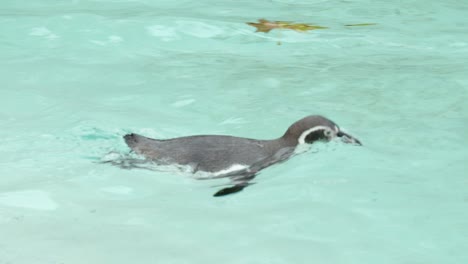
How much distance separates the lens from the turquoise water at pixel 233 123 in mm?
5398

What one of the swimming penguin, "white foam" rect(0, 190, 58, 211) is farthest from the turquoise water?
the swimming penguin

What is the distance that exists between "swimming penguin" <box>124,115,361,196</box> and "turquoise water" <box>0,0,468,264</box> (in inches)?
4.8

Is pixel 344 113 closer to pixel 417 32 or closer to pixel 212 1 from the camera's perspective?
pixel 417 32

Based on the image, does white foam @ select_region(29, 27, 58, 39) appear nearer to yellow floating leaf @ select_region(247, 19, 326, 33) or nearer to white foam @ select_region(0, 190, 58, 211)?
yellow floating leaf @ select_region(247, 19, 326, 33)

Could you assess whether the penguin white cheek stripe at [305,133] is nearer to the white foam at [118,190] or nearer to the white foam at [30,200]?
the white foam at [118,190]

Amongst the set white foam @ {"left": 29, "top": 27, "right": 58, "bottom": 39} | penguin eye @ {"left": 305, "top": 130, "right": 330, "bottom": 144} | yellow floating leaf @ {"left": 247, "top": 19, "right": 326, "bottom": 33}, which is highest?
yellow floating leaf @ {"left": 247, "top": 19, "right": 326, "bottom": 33}

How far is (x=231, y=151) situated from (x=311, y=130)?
533 millimetres

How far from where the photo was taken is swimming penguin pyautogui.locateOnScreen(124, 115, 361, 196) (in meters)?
6.05

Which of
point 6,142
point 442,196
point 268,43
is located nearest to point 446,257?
point 442,196

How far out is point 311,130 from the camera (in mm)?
6324

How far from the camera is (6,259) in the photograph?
198 inches

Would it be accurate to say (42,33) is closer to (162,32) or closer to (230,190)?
(162,32)

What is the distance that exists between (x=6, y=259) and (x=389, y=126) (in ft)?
10.6

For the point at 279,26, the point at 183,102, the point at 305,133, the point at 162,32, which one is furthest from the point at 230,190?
the point at 279,26
